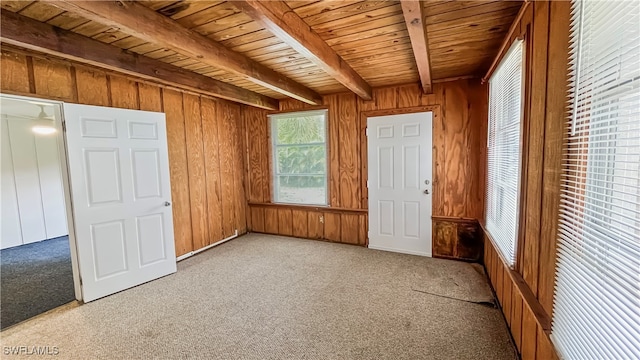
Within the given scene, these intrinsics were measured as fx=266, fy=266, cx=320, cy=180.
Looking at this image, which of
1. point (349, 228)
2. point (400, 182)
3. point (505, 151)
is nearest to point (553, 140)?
point (505, 151)

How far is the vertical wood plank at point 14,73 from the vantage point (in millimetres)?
2148

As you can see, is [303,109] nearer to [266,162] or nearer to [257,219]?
[266,162]

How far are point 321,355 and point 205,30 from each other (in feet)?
8.26

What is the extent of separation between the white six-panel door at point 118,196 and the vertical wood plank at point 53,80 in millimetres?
150

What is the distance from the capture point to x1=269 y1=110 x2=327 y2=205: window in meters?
4.28

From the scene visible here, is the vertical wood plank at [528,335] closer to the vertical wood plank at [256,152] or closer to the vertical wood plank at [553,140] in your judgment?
the vertical wood plank at [553,140]

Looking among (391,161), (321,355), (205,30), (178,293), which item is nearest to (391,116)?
(391,161)

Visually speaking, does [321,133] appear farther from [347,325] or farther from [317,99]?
[347,325]

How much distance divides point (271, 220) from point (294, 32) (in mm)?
3495

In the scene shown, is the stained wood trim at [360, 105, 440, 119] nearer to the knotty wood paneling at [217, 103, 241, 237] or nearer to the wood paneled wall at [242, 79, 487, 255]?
the wood paneled wall at [242, 79, 487, 255]

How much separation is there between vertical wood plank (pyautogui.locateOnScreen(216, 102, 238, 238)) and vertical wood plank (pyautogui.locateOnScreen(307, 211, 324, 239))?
1.34 meters

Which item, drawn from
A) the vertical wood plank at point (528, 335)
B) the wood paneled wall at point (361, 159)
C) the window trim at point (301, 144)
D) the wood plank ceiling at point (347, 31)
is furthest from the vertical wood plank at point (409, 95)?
the vertical wood plank at point (528, 335)

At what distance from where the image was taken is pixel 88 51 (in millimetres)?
2162

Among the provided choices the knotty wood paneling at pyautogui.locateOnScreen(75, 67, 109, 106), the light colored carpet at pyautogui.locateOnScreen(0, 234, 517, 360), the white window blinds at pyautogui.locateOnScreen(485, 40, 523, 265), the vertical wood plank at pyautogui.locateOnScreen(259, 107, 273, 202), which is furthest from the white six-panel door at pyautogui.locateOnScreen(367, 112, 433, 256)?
the knotty wood paneling at pyautogui.locateOnScreen(75, 67, 109, 106)
